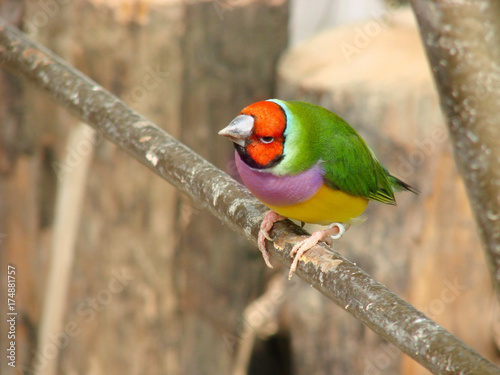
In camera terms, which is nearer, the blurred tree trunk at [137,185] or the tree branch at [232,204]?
the tree branch at [232,204]

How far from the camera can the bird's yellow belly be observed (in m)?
1.55

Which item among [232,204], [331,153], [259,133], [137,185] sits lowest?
[137,185]

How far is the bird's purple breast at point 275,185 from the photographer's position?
1.44 m

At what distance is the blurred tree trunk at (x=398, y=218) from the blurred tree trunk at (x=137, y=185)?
13.3 inches

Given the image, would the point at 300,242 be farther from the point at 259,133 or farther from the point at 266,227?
the point at 259,133

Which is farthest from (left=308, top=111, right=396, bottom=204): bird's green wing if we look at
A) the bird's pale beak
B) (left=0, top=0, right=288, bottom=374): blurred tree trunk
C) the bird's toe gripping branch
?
(left=0, top=0, right=288, bottom=374): blurred tree trunk

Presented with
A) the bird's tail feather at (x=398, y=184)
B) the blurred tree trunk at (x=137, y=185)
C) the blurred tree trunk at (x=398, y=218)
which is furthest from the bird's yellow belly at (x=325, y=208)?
the blurred tree trunk at (x=137, y=185)

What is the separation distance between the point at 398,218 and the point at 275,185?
4.79 feet

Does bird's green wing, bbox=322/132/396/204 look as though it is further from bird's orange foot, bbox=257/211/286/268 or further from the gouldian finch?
bird's orange foot, bbox=257/211/286/268

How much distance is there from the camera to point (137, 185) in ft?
9.54

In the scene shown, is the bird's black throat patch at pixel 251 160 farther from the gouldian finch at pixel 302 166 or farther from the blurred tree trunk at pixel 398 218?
the blurred tree trunk at pixel 398 218

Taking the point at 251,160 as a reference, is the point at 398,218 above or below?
below

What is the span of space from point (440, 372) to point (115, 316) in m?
2.31

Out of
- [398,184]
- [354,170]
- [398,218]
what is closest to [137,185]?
[398,218]
